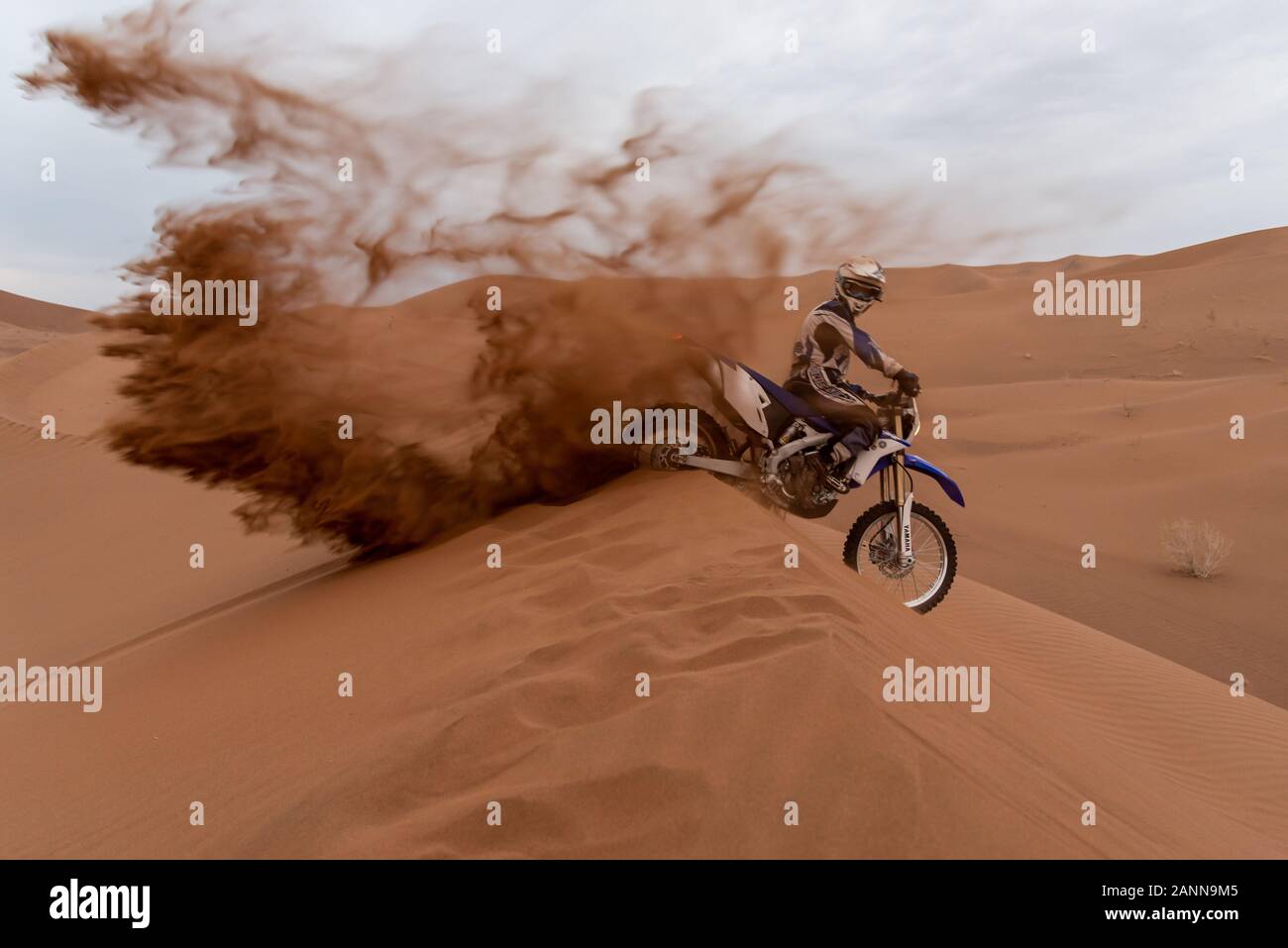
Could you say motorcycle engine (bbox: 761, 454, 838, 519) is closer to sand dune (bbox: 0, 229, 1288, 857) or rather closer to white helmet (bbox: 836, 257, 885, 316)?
sand dune (bbox: 0, 229, 1288, 857)

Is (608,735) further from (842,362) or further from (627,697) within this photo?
(842,362)

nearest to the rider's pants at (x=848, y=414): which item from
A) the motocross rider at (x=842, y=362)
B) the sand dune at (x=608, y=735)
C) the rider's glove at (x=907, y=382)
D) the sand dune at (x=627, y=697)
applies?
the motocross rider at (x=842, y=362)

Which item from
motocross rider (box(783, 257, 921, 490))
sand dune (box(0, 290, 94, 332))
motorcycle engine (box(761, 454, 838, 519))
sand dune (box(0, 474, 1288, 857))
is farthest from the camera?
sand dune (box(0, 290, 94, 332))

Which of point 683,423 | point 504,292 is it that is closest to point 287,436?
point 504,292

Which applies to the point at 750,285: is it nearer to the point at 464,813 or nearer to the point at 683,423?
the point at 683,423

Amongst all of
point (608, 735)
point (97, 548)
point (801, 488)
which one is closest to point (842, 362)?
point (801, 488)

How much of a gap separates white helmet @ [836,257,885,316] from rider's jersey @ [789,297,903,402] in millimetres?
68

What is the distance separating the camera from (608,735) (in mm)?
3135

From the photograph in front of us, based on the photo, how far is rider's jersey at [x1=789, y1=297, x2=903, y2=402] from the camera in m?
6.07

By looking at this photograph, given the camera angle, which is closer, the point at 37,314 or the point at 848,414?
the point at 848,414

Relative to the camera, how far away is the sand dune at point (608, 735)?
110 inches

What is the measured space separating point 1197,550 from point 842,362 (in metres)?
6.86

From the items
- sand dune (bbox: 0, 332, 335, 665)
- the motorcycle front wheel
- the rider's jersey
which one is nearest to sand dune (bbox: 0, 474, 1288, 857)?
the motorcycle front wheel
